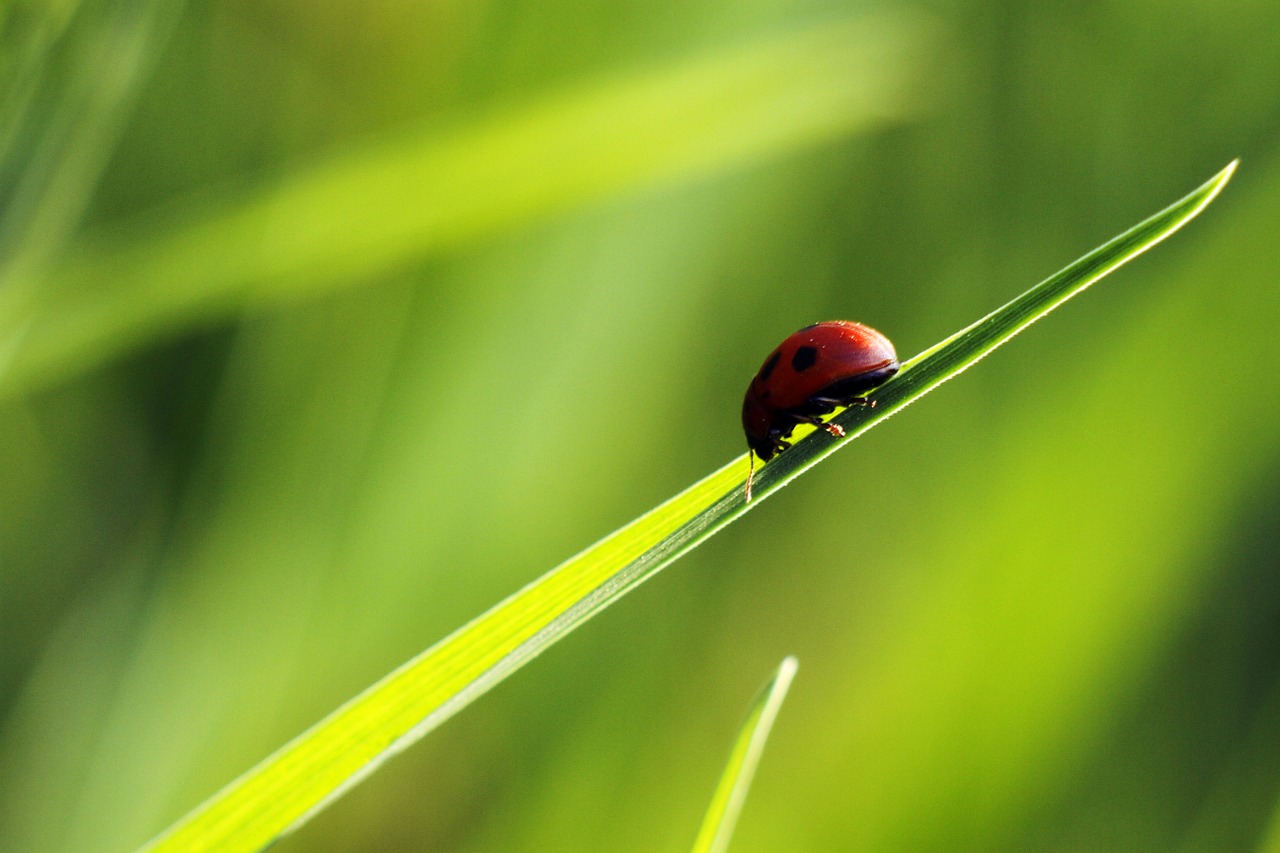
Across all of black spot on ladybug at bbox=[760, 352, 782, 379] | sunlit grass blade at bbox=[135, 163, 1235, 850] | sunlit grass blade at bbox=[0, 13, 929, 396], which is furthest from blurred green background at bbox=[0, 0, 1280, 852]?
sunlit grass blade at bbox=[135, 163, 1235, 850]

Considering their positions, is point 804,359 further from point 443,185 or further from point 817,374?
point 443,185

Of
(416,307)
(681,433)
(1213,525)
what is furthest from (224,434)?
(1213,525)

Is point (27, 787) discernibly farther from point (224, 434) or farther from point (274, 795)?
point (274, 795)

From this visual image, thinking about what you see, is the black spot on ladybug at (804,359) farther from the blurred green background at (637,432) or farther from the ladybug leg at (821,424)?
the blurred green background at (637,432)

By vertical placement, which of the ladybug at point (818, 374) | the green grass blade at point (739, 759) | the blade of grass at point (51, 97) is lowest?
the green grass blade at point (739, 759)

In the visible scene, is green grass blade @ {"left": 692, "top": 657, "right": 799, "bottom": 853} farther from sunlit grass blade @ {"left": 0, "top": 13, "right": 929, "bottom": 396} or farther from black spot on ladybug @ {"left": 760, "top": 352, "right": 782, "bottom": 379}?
sunlit grass blade @ {"left": 0, "top": 13, "right": 929, "bottom": 396}

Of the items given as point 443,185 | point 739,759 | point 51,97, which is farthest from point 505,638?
point 443,185

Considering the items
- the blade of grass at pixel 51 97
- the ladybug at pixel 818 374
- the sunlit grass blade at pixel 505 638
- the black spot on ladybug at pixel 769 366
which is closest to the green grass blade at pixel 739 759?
the sunlit grass blade at pixel 505 638

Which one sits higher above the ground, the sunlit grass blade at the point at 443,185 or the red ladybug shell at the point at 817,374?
the sunlit grass blade at the point at 443,185

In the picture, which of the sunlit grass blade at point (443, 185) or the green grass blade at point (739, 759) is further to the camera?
the sunlit grass blade at point (443, 185)
